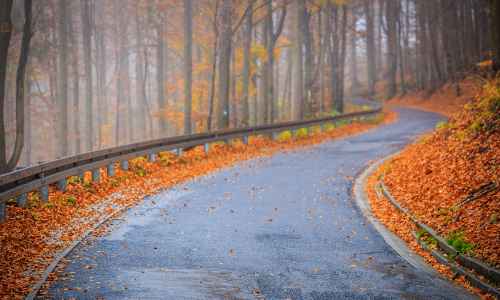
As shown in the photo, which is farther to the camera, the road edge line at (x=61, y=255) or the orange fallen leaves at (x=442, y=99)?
the orange fallen leaves at (x=442, y=99)

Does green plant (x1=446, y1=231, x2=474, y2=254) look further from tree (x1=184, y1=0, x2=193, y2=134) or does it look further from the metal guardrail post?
tree (x1=184, y1=0, x2=193, y2=134)

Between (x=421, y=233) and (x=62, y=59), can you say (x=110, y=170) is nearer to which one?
(x=421, y=233)

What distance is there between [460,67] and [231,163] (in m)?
31.7

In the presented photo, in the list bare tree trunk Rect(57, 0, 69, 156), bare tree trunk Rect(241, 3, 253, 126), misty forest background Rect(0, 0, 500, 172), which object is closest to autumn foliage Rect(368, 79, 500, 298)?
misty forest background Rect(0, 0, 500, 172)

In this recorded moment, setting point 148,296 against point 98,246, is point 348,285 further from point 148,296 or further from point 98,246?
point 98,246

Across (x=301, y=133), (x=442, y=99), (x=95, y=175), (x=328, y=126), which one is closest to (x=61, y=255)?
(x=95, y=175)

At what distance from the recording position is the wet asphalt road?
8078 mm

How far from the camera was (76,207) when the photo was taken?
13.7 m

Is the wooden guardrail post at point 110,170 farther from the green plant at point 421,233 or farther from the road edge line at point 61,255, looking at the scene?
the green plant at point 421,233

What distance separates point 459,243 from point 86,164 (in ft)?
31.1

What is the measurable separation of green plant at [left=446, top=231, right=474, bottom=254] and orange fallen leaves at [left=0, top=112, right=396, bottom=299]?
5896mm

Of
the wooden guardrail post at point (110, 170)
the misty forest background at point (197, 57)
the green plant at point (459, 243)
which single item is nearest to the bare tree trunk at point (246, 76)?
the misty forest background at point (197, 57)

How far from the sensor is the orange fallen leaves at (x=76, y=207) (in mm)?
9203

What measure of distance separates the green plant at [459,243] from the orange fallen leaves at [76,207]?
232 inches
